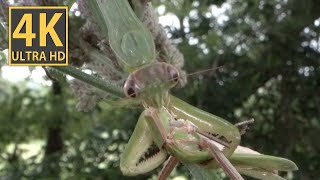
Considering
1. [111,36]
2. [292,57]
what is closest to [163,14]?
[292,57]

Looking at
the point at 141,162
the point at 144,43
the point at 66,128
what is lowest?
the point at 66,128

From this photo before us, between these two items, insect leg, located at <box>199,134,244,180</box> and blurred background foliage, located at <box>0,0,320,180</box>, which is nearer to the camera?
insect leg, located at <box>199,134,244,180</box>

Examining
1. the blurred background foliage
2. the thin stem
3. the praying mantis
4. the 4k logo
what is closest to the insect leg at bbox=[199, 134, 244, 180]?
the praying mantis

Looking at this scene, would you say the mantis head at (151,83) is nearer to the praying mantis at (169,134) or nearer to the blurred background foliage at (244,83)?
the praying mantis at (169,134)

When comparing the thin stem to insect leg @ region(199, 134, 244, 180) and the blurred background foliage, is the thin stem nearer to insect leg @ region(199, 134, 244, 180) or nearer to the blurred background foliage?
insect leg @ region(199, 134, 244, 180)

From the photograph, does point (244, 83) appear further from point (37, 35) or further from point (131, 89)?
point (131, 89)

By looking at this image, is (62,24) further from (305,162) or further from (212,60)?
(305,162)
